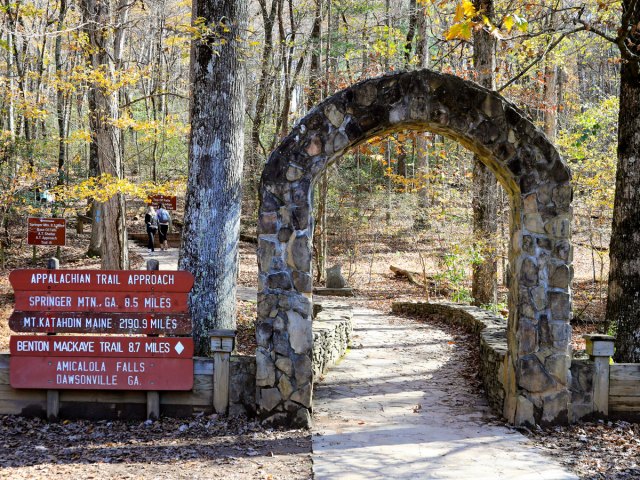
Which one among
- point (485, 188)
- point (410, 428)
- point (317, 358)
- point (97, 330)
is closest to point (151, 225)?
point (485, 188)

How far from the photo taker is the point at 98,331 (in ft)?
22.6

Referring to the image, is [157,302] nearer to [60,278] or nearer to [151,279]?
[151,279]

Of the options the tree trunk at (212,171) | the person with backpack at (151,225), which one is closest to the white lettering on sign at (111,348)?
the tree trunk at (212,171)

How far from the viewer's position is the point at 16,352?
6895 millimetres

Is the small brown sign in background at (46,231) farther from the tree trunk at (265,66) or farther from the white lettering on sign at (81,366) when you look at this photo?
the tree trunk at (265,66)

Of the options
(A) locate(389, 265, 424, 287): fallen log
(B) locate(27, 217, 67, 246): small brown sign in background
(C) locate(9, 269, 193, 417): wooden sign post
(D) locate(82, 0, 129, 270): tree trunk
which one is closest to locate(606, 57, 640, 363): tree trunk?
(C) locate(9, 269, 193, 417): wooden sign post

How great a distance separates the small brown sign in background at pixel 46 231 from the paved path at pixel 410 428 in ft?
23.7

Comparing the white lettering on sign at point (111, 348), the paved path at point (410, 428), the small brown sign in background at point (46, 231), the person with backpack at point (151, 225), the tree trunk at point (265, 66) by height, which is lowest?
the paved path at point (410, 428)

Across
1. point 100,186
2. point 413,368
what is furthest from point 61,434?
point 100,186

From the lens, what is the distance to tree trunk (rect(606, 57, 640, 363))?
7590 millimetres

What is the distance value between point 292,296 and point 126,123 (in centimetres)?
746

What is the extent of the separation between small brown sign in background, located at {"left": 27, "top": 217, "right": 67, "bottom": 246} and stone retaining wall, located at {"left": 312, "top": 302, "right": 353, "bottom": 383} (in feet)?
19.4

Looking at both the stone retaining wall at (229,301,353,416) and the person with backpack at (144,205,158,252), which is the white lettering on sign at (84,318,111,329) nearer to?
the stone retaining wall at (229,301,353,416)

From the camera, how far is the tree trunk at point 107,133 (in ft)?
42.0
